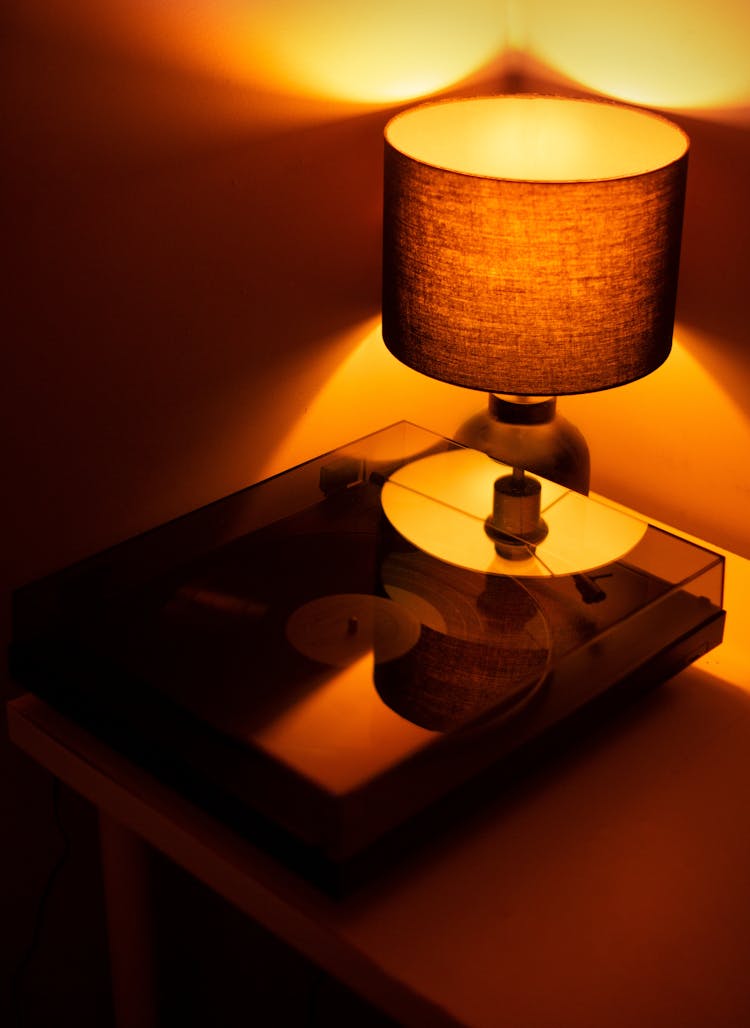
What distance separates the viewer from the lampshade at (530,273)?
1.08 m

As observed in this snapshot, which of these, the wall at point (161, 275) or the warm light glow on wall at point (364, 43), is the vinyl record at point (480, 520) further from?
the warm light glow on wall at point (364, 43)

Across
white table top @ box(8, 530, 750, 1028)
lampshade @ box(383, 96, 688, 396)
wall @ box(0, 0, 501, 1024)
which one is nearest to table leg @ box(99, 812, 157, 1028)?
white table top @ box(8, 530, 750, 1028)

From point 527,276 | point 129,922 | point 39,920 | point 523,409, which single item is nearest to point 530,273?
point 527,276

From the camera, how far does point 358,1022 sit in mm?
1548

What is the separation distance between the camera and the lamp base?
4.18 feet

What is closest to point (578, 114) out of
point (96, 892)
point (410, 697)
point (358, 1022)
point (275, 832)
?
point (410, 697)

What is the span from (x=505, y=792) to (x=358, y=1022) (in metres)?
0.69

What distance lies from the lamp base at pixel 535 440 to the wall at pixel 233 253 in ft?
0.54

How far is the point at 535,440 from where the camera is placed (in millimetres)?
1293

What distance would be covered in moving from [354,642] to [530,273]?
337mm

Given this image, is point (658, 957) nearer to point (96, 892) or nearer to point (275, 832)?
point (275, 832)

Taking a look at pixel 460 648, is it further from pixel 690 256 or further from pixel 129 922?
pixel 690 256

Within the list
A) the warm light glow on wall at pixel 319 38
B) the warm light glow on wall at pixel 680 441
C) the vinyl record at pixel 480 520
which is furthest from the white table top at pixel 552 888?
the warm light glow on wall at pixel 319 38

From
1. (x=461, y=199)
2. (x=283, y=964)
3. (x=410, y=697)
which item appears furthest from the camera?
(x=283, y=964)
